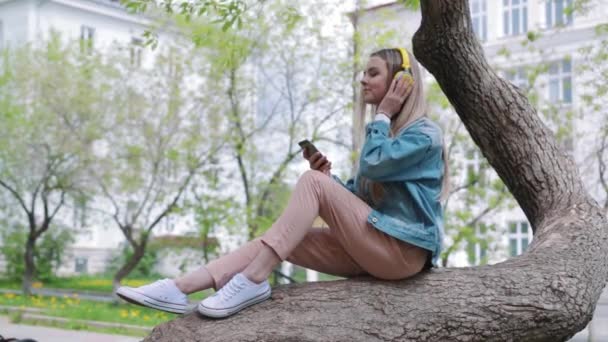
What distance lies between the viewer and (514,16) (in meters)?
17.8

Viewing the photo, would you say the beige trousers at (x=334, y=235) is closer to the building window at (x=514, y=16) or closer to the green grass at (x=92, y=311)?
the green grass at (x=92, y=311)

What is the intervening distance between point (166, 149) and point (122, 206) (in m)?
2.72

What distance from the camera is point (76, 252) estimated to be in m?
23.3

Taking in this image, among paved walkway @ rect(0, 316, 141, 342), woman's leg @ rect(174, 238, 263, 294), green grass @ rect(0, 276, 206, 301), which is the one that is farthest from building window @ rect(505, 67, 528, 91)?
green grass @ rect(0, 276, 206, 301)

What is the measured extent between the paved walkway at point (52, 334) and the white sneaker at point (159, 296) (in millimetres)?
7115

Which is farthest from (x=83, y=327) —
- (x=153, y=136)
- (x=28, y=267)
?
(x=28, y=267)

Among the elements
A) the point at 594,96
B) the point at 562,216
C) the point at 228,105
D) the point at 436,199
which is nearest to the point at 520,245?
the point at 594,96

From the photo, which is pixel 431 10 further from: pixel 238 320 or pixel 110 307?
pixel 110 307

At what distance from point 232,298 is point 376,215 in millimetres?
700

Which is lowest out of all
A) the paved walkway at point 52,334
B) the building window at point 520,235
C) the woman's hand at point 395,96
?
the paved walkway at point 52,334

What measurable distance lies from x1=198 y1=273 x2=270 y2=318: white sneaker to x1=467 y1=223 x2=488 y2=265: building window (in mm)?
9520

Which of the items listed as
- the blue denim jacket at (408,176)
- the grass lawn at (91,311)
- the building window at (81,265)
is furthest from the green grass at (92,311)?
the blue denim jacket at (408,176)

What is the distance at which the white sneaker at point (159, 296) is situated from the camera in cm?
288

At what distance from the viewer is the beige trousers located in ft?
9.51
